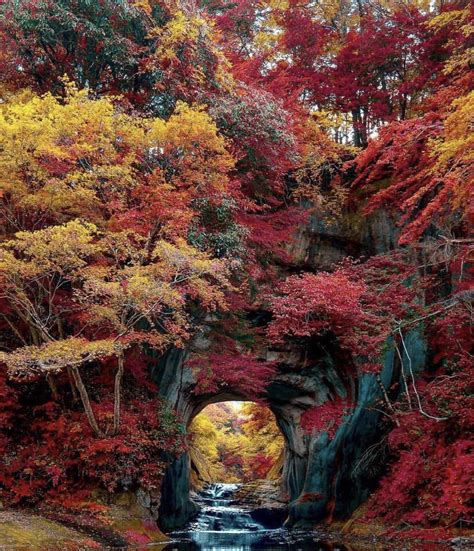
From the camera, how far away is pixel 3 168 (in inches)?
372

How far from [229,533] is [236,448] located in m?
18.0

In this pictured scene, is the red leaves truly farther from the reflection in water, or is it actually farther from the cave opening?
the cave opening

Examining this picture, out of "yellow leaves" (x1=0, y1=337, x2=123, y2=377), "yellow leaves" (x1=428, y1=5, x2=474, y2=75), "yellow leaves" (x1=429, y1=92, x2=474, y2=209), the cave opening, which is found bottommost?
the cave opening

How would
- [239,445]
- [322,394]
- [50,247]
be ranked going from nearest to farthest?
1. [50,247]
2. [322,394]
3. [239,445]

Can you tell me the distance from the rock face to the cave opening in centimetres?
586

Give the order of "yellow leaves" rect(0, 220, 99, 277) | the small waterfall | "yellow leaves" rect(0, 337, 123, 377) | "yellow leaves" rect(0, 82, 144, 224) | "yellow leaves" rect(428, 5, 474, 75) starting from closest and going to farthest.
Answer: "yellow leaves" rect(0, 220, 99, 277) → "yellow leaves" rect(0, 337, 123, 377) → "yellow leaves" rect(0, 82, 144, 224) → "yellow leaves" rect(428, 5, 474, 75) → the small waterfall

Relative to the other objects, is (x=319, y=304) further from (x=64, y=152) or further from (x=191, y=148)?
(x=64, y=152)

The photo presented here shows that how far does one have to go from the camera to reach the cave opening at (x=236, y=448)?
28.0 metres

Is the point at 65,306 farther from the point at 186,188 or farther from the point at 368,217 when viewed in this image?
the point at 368,217

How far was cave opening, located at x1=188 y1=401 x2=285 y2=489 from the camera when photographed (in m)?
28.0

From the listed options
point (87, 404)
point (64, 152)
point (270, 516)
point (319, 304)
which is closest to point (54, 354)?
point (87, 404)

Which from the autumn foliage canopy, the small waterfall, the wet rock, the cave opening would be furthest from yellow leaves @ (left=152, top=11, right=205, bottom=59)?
the wet rock

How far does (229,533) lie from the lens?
706 inches

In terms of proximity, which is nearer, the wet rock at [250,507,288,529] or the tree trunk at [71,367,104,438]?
the tree trunk at [71,367,104,438]
